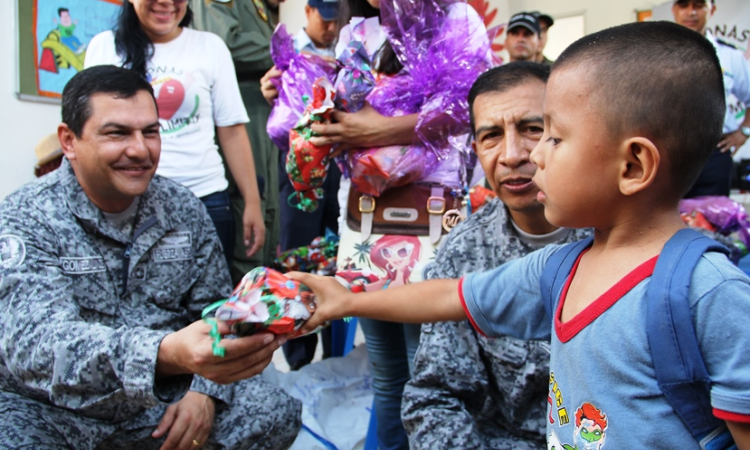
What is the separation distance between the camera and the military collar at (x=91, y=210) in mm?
2004

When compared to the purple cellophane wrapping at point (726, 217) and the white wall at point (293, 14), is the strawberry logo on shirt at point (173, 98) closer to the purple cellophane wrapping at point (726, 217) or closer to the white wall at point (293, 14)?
the purple cellophane wrapping at point (726, 217)

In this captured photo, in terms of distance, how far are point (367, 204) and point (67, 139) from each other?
1068 mm

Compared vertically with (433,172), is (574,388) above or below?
below

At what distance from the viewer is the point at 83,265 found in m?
1.96

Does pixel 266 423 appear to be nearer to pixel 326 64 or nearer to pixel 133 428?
pixel 133 428

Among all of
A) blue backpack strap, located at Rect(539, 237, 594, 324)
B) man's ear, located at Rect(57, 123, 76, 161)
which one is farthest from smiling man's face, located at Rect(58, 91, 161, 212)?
blue backpack strap, located at Rect(539, 237, 594, 324)

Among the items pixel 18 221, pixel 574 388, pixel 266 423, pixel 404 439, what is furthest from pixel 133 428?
pixel 574 388

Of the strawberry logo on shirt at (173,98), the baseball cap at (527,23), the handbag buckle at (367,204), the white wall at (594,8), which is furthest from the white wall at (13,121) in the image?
the white wall at (594,8)

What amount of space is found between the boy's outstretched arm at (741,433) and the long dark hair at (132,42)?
2.51m

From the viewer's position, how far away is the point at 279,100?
251cm

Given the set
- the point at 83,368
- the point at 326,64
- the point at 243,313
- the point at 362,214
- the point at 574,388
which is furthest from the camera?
the point at 326,64

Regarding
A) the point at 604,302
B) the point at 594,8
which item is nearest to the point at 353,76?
the point at 604,302

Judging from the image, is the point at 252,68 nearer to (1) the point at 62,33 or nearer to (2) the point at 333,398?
(1) the point at 62,33

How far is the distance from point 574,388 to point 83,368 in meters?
1.24
